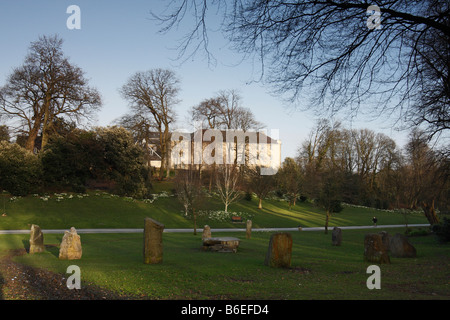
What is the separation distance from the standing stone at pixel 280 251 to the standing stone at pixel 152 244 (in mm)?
3422

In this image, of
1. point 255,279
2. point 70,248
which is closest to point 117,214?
point 70,248

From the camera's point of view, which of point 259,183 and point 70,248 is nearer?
point 70,248

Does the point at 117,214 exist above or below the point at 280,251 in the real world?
below

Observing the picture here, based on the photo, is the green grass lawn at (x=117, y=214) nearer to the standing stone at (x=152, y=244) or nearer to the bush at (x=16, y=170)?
the bush at (x=16, y=170)

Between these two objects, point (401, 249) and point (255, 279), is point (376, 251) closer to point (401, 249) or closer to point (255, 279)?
point (401, 249)

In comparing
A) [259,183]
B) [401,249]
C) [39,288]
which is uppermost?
[259,183]

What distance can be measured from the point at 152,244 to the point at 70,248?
10.7ft

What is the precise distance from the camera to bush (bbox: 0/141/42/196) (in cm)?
3103

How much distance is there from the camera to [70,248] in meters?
12.4

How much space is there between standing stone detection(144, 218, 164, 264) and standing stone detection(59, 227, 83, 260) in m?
2.97

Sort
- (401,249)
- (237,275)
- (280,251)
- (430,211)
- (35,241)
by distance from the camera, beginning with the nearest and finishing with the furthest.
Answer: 1. (237,275)
2. (280,251)
3. (35,241)
4. (401,249)
5. (430,211)

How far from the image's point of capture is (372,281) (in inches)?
332

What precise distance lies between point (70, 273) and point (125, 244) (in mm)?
8697

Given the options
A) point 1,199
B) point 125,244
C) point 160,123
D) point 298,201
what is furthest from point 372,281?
point 298,201
